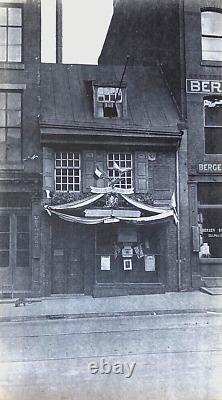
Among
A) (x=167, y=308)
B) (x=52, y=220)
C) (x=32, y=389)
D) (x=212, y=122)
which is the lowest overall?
(x=32, y=389)

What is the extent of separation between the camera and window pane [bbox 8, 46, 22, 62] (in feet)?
31.9

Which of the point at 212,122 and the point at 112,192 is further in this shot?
the point at 212,122

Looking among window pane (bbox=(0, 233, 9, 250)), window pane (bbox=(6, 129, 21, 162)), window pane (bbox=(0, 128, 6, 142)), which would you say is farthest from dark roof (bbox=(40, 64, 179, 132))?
window pane (bbox=(0, 233, 9, 250))

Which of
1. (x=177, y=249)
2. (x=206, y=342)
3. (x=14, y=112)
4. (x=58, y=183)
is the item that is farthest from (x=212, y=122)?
(x=206, y=342)

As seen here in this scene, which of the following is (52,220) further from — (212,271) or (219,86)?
(219,86)

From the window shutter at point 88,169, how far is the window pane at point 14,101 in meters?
2.00

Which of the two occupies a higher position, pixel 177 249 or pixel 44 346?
pixel 177 249

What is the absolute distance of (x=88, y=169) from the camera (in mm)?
9695

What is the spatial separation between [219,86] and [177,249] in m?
4.06

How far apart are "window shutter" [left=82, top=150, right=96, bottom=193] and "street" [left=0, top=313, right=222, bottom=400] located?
3.26 metres

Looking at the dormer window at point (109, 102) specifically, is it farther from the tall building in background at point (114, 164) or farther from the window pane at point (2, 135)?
the window pane at point (2, 135)

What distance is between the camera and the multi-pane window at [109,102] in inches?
412

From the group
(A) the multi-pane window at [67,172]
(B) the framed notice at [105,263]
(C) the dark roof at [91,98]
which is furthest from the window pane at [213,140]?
(B) the framed notice at [105,263]

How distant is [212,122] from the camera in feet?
33.7
